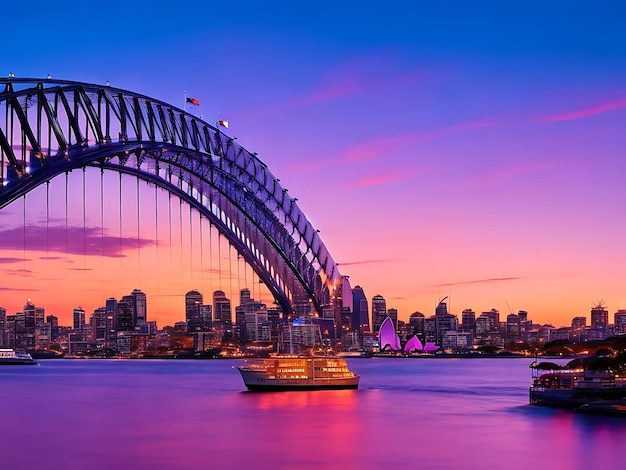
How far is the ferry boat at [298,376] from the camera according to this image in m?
81.9

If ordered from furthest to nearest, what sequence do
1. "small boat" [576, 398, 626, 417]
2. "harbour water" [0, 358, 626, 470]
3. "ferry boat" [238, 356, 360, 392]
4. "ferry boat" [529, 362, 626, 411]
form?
"ferry boat" [238, 356, 360, 392], "ferry boat" [529, 362, 626, 411], "small boat" [576, 398, 626, 417], "harbour water" [0, 358, 626, 470]

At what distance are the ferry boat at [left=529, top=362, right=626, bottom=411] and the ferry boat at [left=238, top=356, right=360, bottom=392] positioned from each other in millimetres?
21087

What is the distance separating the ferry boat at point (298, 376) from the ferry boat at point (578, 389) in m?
21.1

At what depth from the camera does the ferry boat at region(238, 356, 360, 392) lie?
81.9m

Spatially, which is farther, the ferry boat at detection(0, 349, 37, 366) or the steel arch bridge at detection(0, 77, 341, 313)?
the ferry boat at detection(0, 349, 37, 366)

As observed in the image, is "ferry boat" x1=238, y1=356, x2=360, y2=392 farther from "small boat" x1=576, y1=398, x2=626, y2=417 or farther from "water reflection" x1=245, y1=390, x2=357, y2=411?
"small boat" x1=576, y1=398, x2=626, y2=417

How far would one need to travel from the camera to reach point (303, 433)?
5184cm

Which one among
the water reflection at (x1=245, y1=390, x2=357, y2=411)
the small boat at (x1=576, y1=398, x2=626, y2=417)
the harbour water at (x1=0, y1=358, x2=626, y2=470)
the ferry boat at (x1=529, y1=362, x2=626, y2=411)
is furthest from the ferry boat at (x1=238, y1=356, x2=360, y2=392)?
the small boat at (x1=576, y1=398, x2=626, y2=417)

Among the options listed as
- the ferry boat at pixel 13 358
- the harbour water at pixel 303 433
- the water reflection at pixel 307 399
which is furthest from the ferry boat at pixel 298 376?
the ferry boat at pixel 13 358

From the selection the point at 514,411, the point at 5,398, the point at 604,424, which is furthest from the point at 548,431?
the point at 5,398

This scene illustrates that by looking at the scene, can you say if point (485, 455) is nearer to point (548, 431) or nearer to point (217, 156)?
point (548, 431)

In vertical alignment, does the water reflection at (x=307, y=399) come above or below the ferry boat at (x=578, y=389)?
below

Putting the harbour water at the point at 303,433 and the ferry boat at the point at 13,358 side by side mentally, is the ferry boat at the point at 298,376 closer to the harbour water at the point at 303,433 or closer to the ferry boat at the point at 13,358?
the harbour water at the point at 303,433

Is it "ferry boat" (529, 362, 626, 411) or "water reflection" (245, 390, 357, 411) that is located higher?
"ferry boat" (529, 362, 626, 411)
